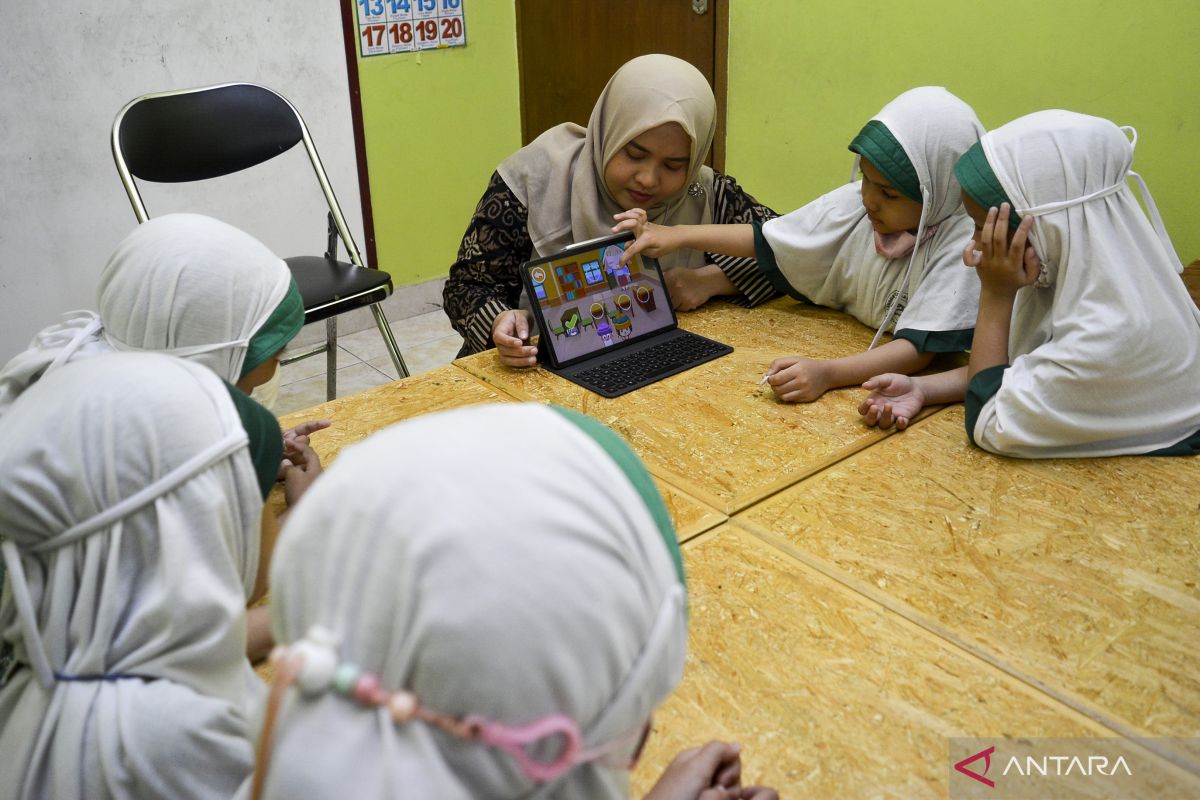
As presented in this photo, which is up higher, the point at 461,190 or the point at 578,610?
the point at 578,610

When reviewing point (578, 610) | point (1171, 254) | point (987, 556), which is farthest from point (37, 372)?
point (1171, 254)

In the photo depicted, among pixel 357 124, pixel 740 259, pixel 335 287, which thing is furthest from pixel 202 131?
pixel 740 259

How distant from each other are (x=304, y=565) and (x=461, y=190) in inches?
139

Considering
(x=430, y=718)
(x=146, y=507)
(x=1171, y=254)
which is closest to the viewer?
(x=430, y=718)

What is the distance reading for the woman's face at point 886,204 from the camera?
1704 mm

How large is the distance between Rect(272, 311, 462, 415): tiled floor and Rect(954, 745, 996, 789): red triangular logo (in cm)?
262

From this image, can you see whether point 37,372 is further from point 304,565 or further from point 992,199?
point 992,199

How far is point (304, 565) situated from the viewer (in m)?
0.54

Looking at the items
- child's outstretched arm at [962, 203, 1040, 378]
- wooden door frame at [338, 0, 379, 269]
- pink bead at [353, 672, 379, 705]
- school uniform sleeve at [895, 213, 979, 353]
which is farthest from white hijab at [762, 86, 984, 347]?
wooden door frame at [338, 0, 379, 269]

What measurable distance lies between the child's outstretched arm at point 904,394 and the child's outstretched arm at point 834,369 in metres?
0.07

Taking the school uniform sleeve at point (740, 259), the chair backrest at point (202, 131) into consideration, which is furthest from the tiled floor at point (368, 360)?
the school uniform sleeve at point (740, 259)

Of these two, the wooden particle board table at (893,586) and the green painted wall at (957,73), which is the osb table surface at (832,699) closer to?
the wooden particle board table at (893,586)

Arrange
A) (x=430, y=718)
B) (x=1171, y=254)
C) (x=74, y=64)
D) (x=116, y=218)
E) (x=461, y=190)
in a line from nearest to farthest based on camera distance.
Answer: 1. (x=430, y=718)
2. (x=1171, y=254)
3. (x=74, y=64)
4. (x=116, y=218)
5. (x=461, y=190)

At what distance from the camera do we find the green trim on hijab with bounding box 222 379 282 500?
0.92 meters
